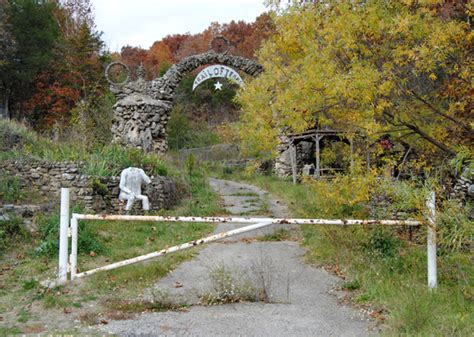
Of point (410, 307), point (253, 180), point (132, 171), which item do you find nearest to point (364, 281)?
point (410, 307)

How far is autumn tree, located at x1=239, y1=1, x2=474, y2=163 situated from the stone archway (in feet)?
30.0

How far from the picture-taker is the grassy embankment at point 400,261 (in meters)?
4.35

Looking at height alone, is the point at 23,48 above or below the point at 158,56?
below

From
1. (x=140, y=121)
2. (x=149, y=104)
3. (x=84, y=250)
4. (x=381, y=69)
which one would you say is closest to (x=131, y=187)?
(x=84, y=250)

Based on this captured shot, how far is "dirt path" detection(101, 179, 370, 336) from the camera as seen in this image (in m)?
4.45

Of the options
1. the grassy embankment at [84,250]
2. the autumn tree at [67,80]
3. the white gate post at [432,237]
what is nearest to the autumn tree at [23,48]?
the autumn tree at [67,80]

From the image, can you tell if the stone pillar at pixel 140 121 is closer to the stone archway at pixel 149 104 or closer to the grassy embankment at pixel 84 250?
the stone archway at pixel 149 104

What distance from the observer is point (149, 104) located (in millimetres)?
16328

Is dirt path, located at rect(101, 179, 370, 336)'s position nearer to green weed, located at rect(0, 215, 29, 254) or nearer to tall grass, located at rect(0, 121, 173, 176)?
green weed, located at rect(0, 215, 29, 254)

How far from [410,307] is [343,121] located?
12.8 ft

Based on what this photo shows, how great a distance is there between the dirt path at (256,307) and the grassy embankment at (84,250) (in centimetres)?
35

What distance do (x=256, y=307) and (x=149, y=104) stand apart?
12228 millimetres

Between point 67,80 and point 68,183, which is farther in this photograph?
point 67,80

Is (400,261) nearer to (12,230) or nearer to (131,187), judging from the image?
(12,230)
